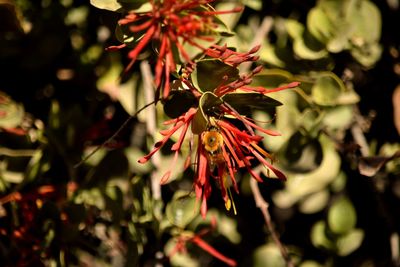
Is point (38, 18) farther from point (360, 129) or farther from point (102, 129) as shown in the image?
point (360, 129)

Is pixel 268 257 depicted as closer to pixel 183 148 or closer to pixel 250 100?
pixel 183 148

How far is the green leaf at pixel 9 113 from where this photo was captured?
3.65 feet

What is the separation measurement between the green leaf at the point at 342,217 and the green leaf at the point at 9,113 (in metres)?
0.72

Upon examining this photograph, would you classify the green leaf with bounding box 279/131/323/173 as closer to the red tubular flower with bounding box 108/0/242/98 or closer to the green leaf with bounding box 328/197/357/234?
the green leaf with bounding box 328/197/357/234

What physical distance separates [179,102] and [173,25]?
0.12 m

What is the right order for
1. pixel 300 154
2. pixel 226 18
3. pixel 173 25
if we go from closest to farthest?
pixel 173 25 → pixel 226 18 → pixel 300 154

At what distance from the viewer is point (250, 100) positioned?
0.75 m

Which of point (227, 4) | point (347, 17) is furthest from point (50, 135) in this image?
point (347, 17)

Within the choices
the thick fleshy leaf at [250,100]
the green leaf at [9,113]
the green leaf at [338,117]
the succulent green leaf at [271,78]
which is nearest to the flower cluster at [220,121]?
the thick fleshy leaf at [250,100]

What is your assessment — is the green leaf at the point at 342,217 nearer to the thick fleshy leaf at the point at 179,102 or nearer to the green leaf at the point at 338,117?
the green leaf at the point at 338,117

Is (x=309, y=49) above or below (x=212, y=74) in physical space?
below

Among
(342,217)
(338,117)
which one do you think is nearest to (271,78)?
(338,117)

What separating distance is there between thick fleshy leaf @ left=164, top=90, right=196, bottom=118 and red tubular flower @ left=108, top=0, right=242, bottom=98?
0.18 ft

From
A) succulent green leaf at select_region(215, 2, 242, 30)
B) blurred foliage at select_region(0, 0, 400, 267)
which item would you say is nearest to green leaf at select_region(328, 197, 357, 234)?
blurred foliage at select_region(0, 0, 400, 267)
